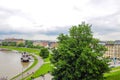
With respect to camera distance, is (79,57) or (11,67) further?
(11,67)

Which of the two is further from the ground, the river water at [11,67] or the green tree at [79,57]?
the green tree at [79,57]

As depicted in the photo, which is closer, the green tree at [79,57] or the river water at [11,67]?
the green tree at [79,57]

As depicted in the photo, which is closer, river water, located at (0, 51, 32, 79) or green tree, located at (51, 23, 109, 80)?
green tree, located at (51, 23, 109, 80)

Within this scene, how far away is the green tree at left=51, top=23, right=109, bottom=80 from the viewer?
2903 cm

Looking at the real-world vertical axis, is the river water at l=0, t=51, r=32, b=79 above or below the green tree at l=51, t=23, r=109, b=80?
below

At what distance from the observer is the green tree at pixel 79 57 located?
29.0 metres

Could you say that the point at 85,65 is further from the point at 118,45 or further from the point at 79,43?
the point at 118,45

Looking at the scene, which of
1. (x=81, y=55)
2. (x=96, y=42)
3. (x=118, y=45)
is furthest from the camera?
(x=118, y=45)

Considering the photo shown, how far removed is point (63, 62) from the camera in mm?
→ 29312

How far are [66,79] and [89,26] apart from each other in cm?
762

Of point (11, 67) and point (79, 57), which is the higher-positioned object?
point (79, 57)

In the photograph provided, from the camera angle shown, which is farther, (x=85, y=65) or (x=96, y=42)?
(x=96, y=42)

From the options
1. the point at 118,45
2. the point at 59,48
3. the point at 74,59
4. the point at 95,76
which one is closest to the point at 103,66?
the point at 95,76

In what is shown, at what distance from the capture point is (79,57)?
29359 mm
